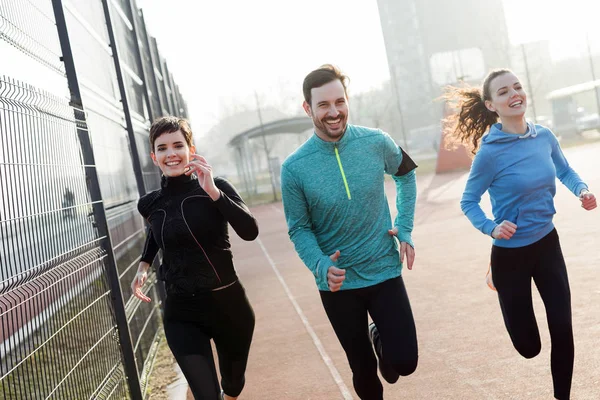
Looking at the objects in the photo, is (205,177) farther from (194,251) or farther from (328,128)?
(328,128)

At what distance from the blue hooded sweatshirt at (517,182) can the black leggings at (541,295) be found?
0.28ft

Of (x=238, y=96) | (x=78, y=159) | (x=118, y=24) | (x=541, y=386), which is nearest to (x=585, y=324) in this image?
(x=541, y=386)

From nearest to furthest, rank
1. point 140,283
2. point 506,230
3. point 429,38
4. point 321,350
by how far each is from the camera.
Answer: point 506,230, point 140,283, point 321,350, point 429,38

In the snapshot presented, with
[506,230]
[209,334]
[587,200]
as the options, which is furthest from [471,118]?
[209,334]

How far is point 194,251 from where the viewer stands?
4.53 metres

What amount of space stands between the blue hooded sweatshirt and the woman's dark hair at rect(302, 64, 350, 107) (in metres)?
1.01

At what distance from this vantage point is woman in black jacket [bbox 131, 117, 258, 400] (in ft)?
14.5

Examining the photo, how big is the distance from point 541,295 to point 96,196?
3.07 meters

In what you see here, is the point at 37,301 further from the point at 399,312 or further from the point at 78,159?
the point at 399,312

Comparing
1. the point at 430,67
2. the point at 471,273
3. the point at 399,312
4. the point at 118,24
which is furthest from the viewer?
the point at 430,67

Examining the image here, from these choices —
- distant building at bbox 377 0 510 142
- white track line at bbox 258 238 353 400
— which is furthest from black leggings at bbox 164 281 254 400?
distant building at bbox 377 0 510 142

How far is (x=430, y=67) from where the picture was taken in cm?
9000

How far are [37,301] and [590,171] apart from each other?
2062cm

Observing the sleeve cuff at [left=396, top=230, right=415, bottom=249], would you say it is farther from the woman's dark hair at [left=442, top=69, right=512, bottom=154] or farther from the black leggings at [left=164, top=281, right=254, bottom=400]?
the woman's dark hair at [left=442, top=69, right=512, bottom=154]
